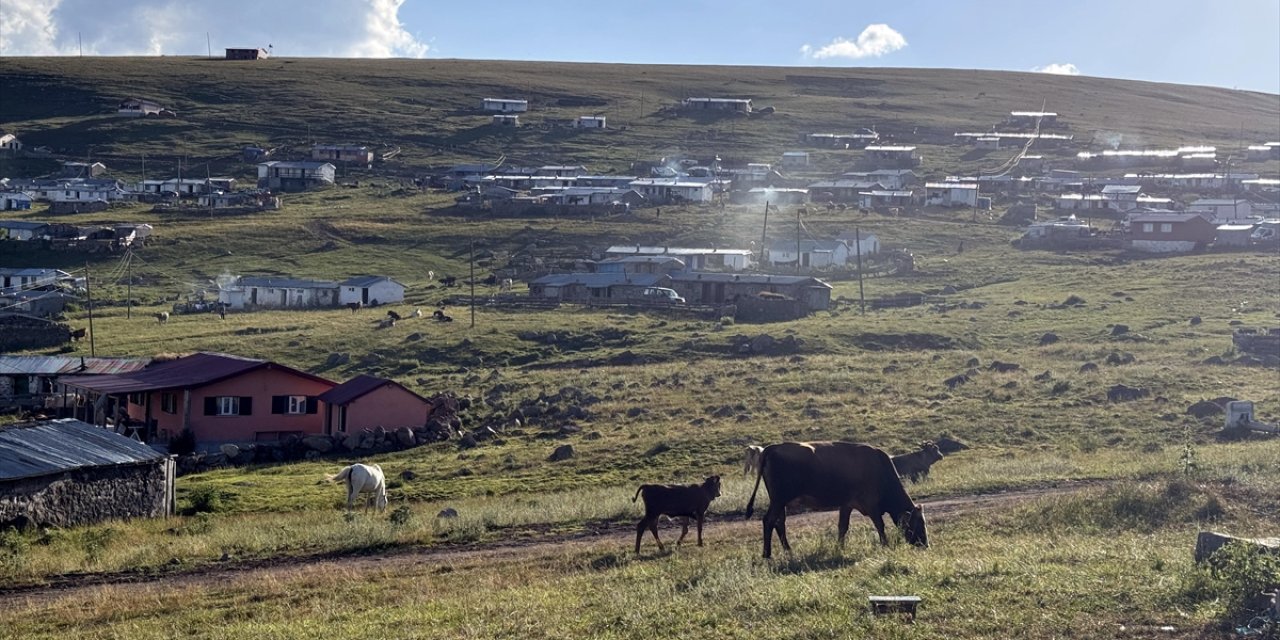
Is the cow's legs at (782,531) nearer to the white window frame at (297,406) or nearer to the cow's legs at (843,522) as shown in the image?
the cow's legs at (843,522)

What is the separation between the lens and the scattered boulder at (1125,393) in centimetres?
4297

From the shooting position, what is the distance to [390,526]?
24328mm

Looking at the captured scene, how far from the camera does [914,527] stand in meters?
19.5

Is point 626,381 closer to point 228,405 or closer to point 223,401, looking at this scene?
point 228,405

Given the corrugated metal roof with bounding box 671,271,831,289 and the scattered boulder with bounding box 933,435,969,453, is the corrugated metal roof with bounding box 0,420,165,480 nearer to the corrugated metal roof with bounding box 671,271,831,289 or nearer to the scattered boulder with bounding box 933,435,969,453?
the scattered boulder with bounding box 933,435,969,453

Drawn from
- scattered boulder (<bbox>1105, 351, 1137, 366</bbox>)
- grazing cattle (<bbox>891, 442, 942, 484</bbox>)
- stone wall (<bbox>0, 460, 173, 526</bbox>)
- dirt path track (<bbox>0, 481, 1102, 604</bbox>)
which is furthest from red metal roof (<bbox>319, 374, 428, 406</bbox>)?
scattered boulder (<bbox>1105, 351, 1137, 366</bbox>)

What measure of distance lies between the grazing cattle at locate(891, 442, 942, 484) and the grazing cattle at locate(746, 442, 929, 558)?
357 inches

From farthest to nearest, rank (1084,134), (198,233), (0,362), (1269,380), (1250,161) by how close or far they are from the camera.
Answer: (1084,134) → (1250,161) → (198,233) → (0,362) → (1269,380)

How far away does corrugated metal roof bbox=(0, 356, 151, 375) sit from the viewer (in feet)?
167

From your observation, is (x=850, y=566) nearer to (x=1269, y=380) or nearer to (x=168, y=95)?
(x=1269, y=380)

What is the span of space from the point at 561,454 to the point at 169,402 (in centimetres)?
1455

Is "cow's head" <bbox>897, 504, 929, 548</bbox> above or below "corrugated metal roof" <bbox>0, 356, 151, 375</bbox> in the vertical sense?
above

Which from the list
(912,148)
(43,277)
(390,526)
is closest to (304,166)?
(43,277)

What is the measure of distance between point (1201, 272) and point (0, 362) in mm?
61584
